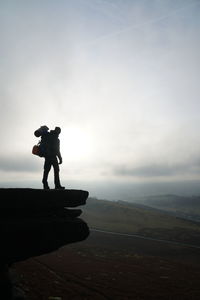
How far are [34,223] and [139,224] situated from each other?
72388mm

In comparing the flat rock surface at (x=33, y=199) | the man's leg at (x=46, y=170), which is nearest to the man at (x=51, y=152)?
the man's leg at (x=46, y=170)

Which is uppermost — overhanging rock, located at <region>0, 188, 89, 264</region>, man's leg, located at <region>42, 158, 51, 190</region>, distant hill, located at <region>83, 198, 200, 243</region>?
man's leg, located at <region>42, 158, 51, 190</region>

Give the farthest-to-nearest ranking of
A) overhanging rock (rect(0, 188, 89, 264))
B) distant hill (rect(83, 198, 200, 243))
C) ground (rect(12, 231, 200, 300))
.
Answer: distant hill (rect(83, 198, 200, 243))
ground (rect(12, 231, 200, 300))
overhanging rock (rect(0, 188, 89, 264))

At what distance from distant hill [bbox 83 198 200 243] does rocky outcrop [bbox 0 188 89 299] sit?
172 feet

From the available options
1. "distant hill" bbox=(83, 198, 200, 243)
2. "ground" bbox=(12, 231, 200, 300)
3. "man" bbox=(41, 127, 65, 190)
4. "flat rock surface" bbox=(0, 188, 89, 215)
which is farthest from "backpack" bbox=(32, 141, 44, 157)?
"distant hill" bbox=(83, 198, 200, 243)

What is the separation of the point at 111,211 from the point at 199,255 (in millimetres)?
60792

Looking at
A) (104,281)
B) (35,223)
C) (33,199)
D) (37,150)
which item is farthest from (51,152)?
(104,281)

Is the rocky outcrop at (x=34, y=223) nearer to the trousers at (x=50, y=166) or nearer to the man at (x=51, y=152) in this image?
the trousers at (x=50, y=166)

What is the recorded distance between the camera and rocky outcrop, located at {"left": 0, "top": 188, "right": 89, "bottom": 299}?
10.8 meters

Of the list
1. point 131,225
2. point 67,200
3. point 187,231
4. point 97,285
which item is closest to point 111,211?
point 131,225

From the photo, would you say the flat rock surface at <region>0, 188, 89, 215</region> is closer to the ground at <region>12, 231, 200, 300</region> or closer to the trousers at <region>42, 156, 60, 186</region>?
the trousers at <region>42, 156, 60, 186</region>

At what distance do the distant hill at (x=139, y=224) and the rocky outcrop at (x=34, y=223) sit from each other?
2064 inches

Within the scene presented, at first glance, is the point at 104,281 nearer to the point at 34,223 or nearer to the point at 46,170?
the point at 46,170

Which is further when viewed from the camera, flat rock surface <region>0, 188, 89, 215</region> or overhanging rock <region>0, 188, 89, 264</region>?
flat rock surface <region>0, 188, 89, 215</region>
